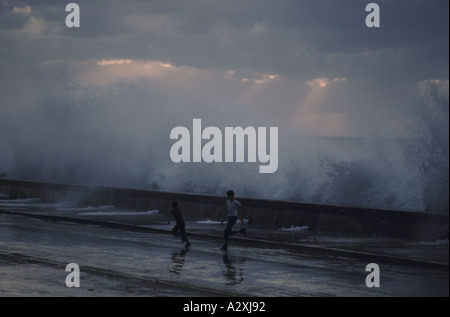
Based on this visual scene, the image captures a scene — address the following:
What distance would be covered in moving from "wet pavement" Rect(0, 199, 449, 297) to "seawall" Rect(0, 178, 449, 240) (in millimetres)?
480

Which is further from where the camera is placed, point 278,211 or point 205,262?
point 278,211

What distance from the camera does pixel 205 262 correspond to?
13.7 meters

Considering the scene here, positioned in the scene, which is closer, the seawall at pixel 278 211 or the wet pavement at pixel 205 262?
the wet pavement at pixel 205 262

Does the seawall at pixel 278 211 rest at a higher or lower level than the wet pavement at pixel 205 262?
higher

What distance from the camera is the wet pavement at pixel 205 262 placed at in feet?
34.8

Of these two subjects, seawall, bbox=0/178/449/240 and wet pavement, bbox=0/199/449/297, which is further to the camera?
seawall, bbox=0/178/449/240

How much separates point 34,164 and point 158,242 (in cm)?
3108

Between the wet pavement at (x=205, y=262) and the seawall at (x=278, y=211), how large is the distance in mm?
480

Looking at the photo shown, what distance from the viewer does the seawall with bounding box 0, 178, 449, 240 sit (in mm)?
17031

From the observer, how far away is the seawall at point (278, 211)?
17.0 m

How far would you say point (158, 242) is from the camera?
17062mm

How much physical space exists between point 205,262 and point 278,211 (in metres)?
7.24
